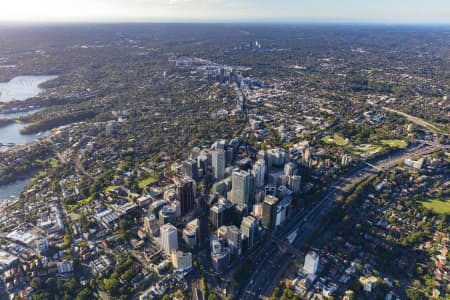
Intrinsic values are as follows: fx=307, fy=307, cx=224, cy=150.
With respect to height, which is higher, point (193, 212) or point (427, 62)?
point (427, 62)

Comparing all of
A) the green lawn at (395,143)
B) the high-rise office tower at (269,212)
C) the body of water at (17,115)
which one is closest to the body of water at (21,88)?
the body of water at (17,115)

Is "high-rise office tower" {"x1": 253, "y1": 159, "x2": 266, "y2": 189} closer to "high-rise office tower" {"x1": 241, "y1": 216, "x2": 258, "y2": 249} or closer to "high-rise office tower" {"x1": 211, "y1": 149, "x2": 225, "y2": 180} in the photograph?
"high-rise office tower" {"x1": 211, "y1": 149, "x2": 225, "y2": 180}

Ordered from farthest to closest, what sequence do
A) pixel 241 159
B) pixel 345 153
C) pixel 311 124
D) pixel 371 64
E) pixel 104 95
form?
pixel 371 64
pixel 104 95
pixel 311 124
pixel 345 153
pixel 241 159

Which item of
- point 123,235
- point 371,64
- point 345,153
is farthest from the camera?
point 371,64

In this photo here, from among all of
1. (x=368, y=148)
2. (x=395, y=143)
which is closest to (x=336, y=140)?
(x=368, y=148)

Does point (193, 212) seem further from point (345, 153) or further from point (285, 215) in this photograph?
point (345, 153)

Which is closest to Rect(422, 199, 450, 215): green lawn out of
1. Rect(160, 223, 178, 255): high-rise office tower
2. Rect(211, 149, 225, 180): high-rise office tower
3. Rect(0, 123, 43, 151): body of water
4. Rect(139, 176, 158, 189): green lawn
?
Rect(211, 149, 225, 180): high-rise office tower

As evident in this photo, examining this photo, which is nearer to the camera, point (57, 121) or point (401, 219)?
point (401, 219)

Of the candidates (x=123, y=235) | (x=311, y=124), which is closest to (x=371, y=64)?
(x=311, y=124)

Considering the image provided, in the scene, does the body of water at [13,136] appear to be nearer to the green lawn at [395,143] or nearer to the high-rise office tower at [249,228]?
the high-rise office tower at [249,228]
